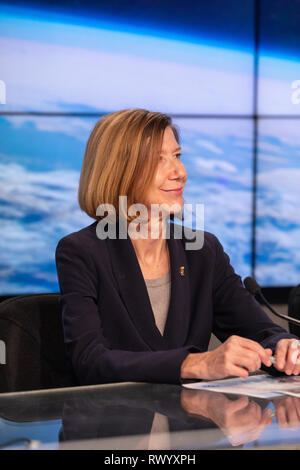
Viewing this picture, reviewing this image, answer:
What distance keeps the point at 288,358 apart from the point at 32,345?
2.33ft

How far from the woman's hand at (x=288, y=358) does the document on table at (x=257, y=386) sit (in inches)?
0.8

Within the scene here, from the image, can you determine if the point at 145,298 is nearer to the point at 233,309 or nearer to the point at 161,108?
the point at 233,309

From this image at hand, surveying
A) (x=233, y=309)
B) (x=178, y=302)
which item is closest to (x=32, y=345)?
(x=178, y=302)

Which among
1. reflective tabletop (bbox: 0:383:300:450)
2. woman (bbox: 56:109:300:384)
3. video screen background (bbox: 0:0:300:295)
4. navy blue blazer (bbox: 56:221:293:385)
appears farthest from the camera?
video screen background (bbox: 0:0:300:295)

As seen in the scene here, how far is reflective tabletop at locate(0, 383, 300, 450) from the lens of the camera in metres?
0.96

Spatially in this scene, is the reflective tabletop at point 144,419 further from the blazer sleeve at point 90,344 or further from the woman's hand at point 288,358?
the woman's hand at point 288,358

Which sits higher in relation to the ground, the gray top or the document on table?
the gray top

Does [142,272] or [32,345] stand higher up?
[142,272]

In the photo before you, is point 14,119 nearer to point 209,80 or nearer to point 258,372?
point 209,80

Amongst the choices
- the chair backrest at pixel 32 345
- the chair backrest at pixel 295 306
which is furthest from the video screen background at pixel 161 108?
the chair backrest at pixel 32 345

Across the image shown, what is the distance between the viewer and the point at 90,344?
1.51m

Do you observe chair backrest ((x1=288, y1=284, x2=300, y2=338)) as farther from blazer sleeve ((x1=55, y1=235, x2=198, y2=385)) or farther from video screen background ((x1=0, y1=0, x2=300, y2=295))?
video screen background ((x1=0, y1=0, x2=300, y2=295))

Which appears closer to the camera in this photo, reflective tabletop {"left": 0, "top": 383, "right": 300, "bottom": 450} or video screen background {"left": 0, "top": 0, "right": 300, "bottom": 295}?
reflective tabletop {"left": 0, "top": 383, "right": 300, "bottom": 450}

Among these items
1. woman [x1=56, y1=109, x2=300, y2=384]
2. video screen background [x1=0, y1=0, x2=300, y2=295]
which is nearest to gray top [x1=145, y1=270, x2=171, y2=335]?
woman [x1=56, y1=109, x2=300, y2=384]
